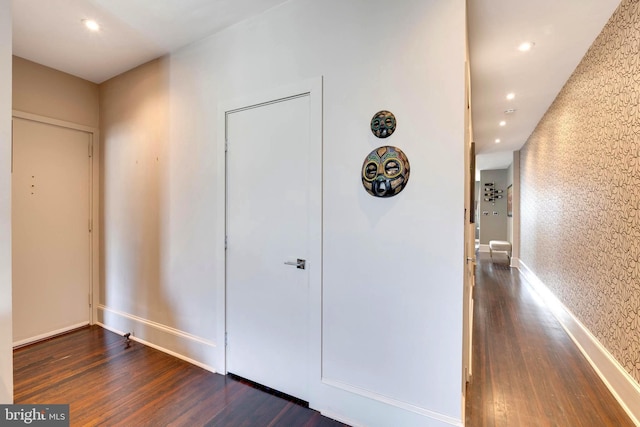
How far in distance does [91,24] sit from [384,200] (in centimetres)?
268

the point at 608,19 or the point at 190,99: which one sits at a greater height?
the point at 608,19

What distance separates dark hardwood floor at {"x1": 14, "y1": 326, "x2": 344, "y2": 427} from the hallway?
1.17 meters

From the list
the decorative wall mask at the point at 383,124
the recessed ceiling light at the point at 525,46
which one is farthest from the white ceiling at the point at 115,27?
the recessed ceiling light at the point at 525,46

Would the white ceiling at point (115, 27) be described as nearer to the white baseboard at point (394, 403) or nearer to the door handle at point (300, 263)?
the door handle at point (300, 263)

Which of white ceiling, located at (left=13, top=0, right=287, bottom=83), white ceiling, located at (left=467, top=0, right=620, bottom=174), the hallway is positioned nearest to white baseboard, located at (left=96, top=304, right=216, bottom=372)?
the hallway

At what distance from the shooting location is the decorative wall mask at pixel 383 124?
1.65 m

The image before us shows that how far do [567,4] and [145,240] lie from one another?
4.05 metres

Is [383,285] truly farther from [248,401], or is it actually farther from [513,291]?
[513,291]

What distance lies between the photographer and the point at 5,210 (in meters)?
1.15

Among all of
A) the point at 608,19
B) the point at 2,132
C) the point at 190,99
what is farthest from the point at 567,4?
the point at 2,132

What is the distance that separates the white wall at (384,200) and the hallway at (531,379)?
693 mm

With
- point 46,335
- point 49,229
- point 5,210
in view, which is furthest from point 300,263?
point 46,335

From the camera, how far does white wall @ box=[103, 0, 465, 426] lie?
1522 mm

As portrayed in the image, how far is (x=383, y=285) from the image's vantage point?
1.70 metres
